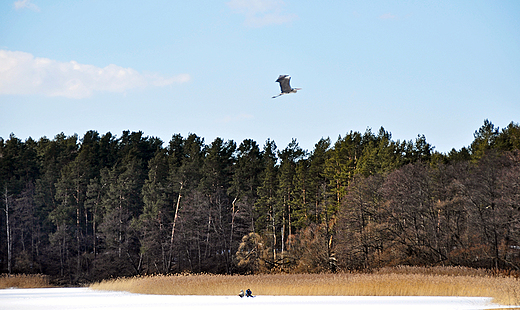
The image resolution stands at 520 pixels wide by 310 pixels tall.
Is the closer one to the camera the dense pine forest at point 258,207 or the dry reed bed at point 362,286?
the dry reed bed at point 362,286

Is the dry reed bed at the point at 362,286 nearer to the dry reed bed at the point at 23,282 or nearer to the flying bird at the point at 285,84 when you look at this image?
the flying bird at the point at 285,84

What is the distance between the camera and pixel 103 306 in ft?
82.4

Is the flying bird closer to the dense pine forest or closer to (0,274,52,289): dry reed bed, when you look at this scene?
the dense pine forest

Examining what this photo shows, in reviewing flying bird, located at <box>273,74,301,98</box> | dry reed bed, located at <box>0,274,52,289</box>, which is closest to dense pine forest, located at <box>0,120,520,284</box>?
dry reed bed, located at <box>0,274,52,289</box>

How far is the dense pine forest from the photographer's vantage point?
4553cm

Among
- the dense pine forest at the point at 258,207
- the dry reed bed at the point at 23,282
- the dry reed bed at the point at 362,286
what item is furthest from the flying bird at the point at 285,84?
the dry reed bed at the point at 23,282

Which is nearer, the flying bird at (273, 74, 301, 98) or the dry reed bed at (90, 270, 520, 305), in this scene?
the flying bird at (273, 74, 301, 98)

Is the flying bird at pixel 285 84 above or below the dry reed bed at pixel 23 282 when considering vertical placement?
above

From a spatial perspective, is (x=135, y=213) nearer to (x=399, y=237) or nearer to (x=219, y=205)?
(x=219, y=205)

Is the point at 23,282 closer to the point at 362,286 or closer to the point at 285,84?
the point at 362,286

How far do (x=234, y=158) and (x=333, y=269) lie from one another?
3705 cm

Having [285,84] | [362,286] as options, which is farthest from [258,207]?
[285,84]

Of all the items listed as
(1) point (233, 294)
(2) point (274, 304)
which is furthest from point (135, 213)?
(2) point (274, 304)

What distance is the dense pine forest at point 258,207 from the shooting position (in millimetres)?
45531
